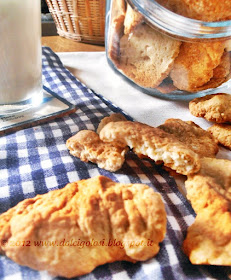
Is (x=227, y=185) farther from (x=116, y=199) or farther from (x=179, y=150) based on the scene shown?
(x=116, y=199)

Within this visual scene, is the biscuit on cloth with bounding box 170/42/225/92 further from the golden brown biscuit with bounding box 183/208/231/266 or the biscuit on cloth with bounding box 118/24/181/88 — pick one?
the golden brown biscuit with bounding box 183/208/231/266

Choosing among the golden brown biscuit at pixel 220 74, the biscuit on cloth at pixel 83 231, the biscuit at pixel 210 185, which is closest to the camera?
the biscuit on cloth at pixel 83 231

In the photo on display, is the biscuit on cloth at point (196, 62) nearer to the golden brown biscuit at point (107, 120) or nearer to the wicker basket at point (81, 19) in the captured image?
the golden brown biscuit at point (107, 120)

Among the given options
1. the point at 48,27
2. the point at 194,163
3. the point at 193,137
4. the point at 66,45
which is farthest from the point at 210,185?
the point at 48,27

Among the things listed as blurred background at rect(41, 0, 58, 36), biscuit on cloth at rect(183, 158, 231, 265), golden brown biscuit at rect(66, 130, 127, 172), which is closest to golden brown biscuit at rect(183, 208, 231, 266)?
biscuit on cloth at rect(183, 158, 231, 265)

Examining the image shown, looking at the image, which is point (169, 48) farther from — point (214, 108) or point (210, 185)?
point (210, 185)

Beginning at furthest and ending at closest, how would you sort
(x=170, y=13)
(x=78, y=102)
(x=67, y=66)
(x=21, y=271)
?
(x=67, y=66) → (x=78, y=102) → (x=170, y=13) → (x=21, y=271)

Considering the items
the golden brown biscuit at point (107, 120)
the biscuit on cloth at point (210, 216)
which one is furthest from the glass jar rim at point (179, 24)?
the biscuit on cloth at point (210, 216)

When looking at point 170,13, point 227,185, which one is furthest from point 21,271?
point 170,13
